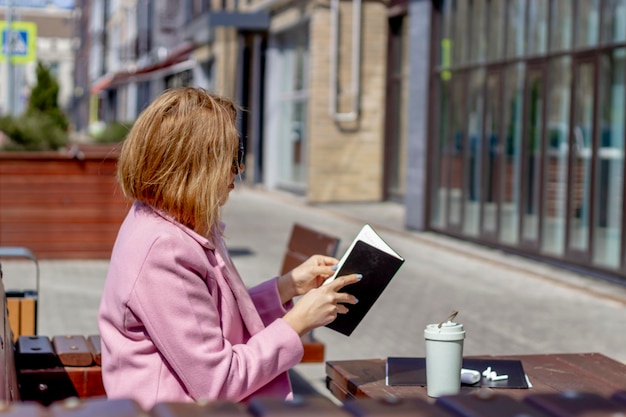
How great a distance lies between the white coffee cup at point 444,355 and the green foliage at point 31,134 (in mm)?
12799

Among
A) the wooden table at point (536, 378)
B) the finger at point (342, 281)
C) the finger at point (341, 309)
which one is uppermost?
the finger at point (342, 281)

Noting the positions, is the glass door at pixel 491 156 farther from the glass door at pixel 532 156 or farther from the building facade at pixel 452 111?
the glass door at pixel 532 156

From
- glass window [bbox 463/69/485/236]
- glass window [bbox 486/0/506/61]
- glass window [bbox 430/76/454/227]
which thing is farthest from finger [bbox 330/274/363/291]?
glass window [bbox 430/76/454/227]

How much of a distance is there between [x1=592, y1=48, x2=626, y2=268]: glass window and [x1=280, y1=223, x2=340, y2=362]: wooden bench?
17.4 ft

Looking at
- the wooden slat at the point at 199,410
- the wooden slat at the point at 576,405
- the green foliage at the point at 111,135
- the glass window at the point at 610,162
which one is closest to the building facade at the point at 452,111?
the glass window at the point at 610,162

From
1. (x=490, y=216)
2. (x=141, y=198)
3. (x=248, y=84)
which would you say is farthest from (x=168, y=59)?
(x=141, y=198)

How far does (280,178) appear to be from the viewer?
74.0 ft

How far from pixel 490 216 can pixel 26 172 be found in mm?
5247

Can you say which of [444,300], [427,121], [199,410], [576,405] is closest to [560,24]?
[427,121]

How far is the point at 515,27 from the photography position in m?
12.3

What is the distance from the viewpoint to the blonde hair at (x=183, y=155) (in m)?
2.61

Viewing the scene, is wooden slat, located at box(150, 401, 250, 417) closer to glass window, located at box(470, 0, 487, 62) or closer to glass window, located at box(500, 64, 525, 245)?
glass window, located at box(500, 64, 525, 245)

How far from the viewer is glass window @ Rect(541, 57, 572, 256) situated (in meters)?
11.1

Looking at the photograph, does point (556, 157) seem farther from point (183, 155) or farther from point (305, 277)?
point (183, 155)
